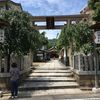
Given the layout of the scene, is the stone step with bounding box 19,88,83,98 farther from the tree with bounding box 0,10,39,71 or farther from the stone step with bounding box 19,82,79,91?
the tree with bounding box 0,10,39,71

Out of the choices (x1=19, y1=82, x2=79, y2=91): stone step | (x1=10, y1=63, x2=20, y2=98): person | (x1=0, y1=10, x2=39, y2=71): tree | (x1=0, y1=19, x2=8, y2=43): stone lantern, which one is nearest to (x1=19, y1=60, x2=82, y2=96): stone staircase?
(x1=19, y1=82, x2=79, y2=91): stone step

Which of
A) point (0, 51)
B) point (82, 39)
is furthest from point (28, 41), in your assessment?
point (82, 39)

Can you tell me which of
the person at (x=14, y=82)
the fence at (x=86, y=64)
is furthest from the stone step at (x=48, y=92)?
the fence at (x=86, y=64)

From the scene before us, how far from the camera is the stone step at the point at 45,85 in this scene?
656 inches

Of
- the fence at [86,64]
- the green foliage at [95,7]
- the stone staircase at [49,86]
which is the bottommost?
the stone staircase at [49,86]

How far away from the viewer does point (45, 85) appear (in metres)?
17.2

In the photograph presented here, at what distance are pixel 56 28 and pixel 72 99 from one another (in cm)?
1927

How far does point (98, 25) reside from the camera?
629 inches

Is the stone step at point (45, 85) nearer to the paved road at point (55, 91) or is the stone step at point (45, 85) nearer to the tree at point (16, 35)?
the paved road at point (55, 91)

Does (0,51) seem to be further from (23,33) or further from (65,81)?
(65,81)

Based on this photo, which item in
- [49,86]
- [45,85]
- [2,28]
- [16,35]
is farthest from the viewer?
[45,85]

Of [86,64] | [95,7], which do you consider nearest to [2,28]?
[86,64]

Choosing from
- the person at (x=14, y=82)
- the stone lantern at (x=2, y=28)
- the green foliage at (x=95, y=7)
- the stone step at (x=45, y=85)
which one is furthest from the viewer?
the green foliage at (x=95, y=7)

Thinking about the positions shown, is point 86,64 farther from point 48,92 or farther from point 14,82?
point 14,82
